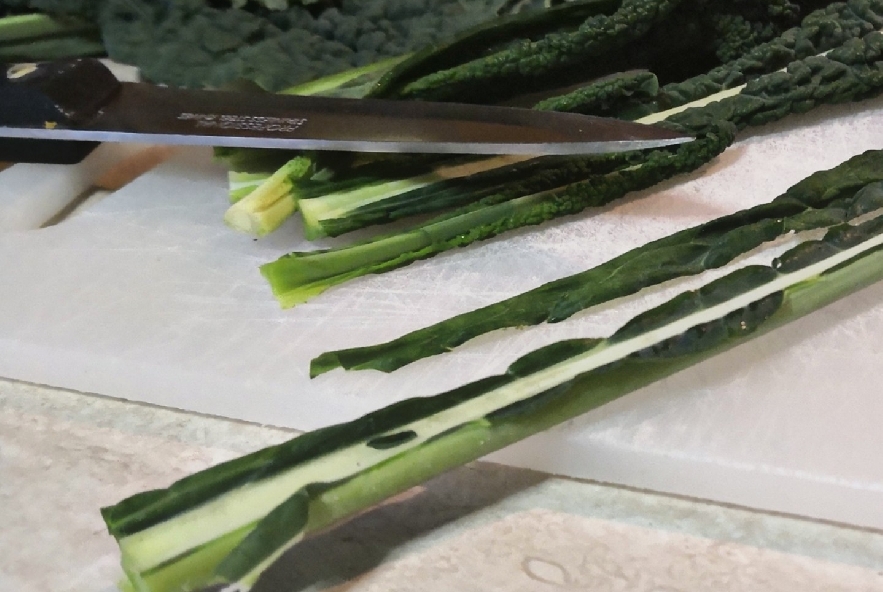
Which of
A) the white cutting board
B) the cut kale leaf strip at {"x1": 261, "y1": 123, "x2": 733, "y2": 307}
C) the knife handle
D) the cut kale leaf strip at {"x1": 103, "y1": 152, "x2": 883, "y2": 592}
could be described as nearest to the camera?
the cut kale leaf strip at {"x1": 103, "y1": 152, "x2": 883, "y2": 592}

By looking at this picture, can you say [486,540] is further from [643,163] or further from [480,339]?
[643,163]

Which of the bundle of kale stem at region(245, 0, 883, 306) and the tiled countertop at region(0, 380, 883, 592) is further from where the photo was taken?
the bundle of kale stem at region(245, 0, 883, 306)

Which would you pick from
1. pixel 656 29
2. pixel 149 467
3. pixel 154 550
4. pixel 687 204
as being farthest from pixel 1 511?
pixel 656 29

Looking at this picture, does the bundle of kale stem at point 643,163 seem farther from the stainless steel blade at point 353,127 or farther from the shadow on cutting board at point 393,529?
the shadow on cutting board at point 393,529

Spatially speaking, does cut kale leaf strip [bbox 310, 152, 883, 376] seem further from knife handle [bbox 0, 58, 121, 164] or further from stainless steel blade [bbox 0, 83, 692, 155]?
knife handle [bbox 0, 58, 121, 164]

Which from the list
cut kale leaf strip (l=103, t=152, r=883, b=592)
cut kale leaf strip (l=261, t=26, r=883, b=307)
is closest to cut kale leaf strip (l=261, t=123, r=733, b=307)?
cut kale leaf strip (l=261, t=26, r=883, b=307)

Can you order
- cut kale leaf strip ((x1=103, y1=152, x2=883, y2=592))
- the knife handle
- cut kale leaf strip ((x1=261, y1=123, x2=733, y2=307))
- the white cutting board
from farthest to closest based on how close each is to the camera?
the knife handle, cut kale leaf strip ((x1=261, y1=123, x2=733, y2=307)), the white cutting board, cut kale leaf strip ((x1=103, y1=152, x2=883, y2=592))

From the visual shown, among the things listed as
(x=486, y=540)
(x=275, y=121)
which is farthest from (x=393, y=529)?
(x=275, y=121)
